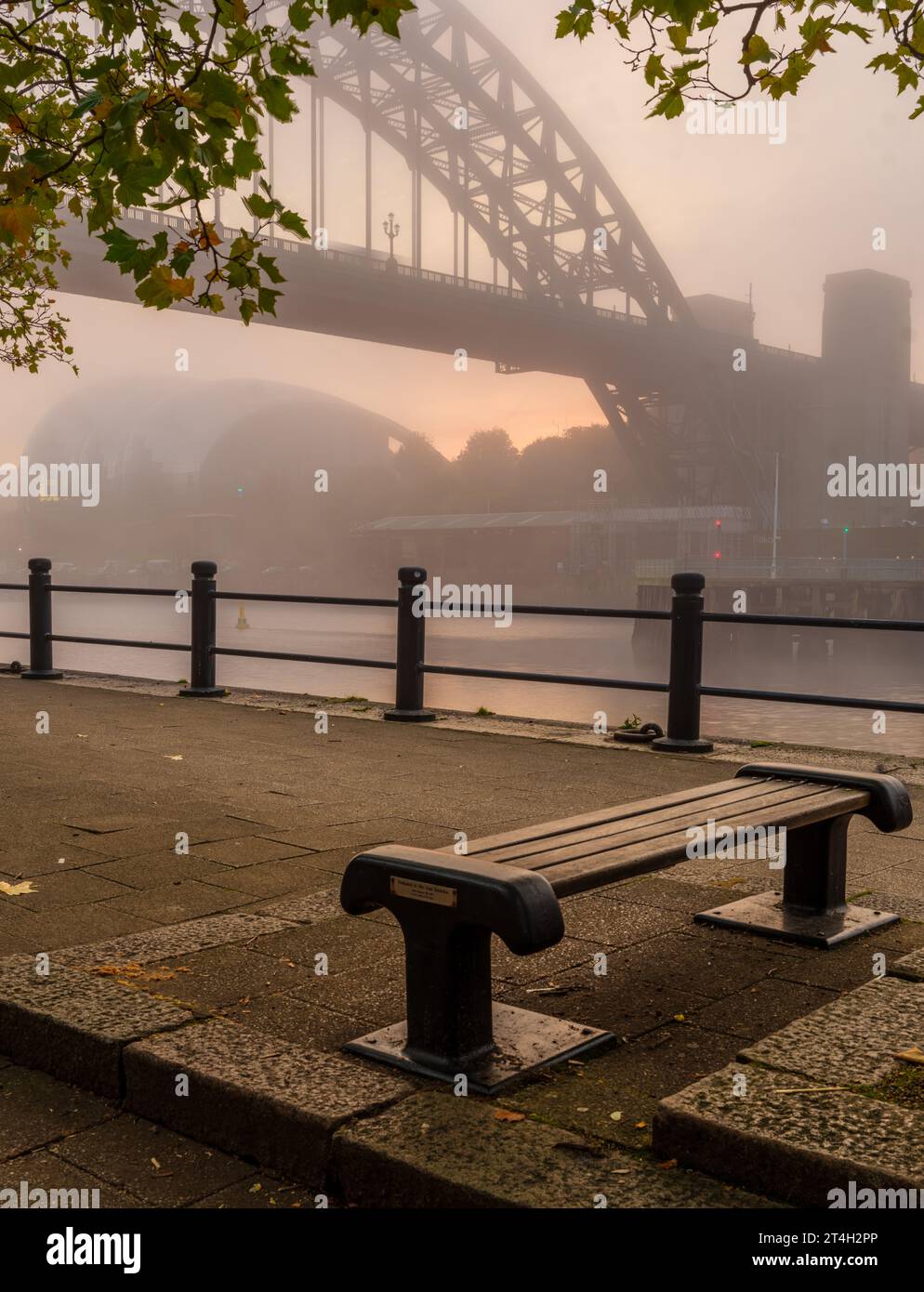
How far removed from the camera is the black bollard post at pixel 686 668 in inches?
258

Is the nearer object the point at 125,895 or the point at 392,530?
the point at 125,895

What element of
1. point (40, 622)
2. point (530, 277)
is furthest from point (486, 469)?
point (40, 622)

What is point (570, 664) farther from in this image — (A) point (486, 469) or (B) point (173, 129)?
(A) point (486, 469)

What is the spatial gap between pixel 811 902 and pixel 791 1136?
58.3 inches

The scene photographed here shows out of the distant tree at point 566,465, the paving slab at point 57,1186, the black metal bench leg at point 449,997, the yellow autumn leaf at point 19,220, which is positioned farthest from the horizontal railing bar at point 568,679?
the distant tree at point 566,465

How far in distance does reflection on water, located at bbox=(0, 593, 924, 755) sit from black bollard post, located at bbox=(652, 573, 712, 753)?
1294cm

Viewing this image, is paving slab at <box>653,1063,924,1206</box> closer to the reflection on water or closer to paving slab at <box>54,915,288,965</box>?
paving slab at <box>54,915,288,965</box>

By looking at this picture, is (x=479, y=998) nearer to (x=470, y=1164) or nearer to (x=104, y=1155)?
(x=470, y=1164)

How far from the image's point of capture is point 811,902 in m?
3.43

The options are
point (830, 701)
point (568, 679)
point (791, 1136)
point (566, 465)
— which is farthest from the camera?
point (566, 465)

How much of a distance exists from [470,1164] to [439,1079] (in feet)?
1.16

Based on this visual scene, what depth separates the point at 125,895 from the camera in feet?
12.1
